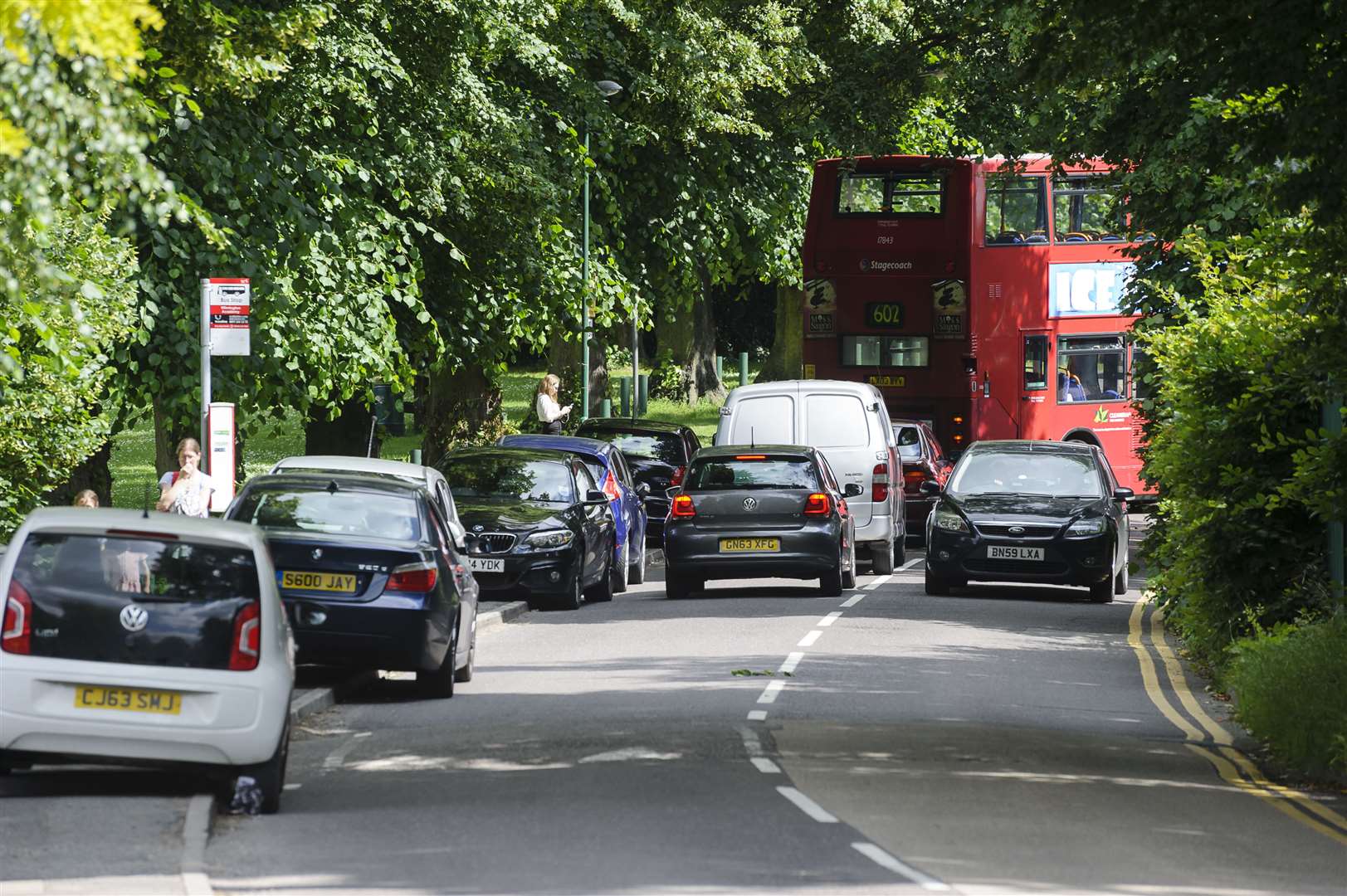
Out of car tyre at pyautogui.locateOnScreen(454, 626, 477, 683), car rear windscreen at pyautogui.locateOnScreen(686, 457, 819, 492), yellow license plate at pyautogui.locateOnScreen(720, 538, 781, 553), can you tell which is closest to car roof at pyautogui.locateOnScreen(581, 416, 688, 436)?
car rear windscreen at pyautogui.locateOnScreen(686, 457, 819, 492)

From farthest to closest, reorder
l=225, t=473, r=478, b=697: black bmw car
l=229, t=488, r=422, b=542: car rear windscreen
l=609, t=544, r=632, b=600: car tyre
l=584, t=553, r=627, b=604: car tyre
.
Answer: l=609, t=544, r=632, b=600: car tyre, l=584, t=553, r=627, b=604: car tyre, l=229, t=488, r=422, b=542: car rear windscreen, l=225, t=473, r=478, b=697: black bmw car

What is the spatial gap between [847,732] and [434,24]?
53.9 ft

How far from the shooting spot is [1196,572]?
1823 centimetres

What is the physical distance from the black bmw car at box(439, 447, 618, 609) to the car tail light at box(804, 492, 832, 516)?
2.17 m

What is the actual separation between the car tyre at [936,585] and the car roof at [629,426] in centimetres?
781

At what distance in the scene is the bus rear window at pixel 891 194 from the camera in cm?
3344

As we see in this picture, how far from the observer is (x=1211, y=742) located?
15.1 metres

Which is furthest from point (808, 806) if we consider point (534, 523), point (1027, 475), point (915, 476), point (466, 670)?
point (915, 476)

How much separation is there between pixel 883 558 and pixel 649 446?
478cm

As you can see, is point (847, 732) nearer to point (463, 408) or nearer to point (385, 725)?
point (385, 725)

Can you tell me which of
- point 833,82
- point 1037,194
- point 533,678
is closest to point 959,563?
point 533,678

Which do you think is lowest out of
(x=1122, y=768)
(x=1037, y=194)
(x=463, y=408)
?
(x=1122, y=768)

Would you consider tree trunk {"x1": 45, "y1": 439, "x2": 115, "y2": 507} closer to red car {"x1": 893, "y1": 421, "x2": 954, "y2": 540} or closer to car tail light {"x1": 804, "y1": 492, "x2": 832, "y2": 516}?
car tail light {"x1": 804, "y1": 492, "x2": 832, "y2": 516}

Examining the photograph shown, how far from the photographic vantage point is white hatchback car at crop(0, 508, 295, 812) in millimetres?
10789
